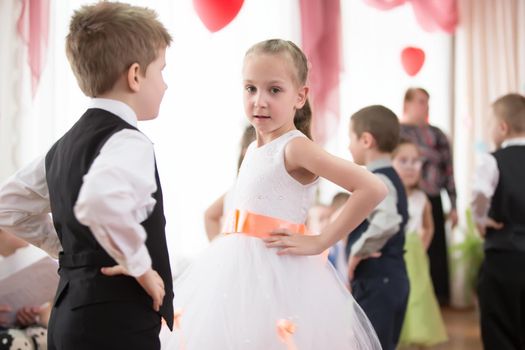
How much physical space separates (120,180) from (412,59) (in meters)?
4.49

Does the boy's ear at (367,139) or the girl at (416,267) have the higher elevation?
the boy's ear at (367,139)

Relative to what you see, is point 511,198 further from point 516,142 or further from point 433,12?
point 433,12

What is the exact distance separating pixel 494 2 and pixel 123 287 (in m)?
5.23

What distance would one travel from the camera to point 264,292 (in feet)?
6.40

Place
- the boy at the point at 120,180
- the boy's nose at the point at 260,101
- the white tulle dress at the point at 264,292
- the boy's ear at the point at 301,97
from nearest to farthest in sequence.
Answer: the boy at the point at 120,180 < the white tulle dress at the point at 264,292 < the boy's nose at the point at 260,101 < the boy's ear at the point at 301,97

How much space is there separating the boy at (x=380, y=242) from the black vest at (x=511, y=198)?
0.82 metres

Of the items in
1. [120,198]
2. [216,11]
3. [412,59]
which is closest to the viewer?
[120,198]

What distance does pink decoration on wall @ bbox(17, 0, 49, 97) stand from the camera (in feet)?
10.2

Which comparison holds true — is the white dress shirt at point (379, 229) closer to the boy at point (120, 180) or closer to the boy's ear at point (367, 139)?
the boy's ear at point (367, 139)

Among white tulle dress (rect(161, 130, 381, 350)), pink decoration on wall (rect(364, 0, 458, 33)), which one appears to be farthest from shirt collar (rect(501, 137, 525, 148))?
pink decoration on wall (rect(364, 0, 458, 33))

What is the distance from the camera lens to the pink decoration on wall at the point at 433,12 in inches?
210

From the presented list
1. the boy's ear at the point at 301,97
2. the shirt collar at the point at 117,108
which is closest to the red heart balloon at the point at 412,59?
the boy's ear at the point at 301,97

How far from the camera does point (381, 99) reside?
17.5 feet

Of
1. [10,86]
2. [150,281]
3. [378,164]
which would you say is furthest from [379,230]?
[10,86]
